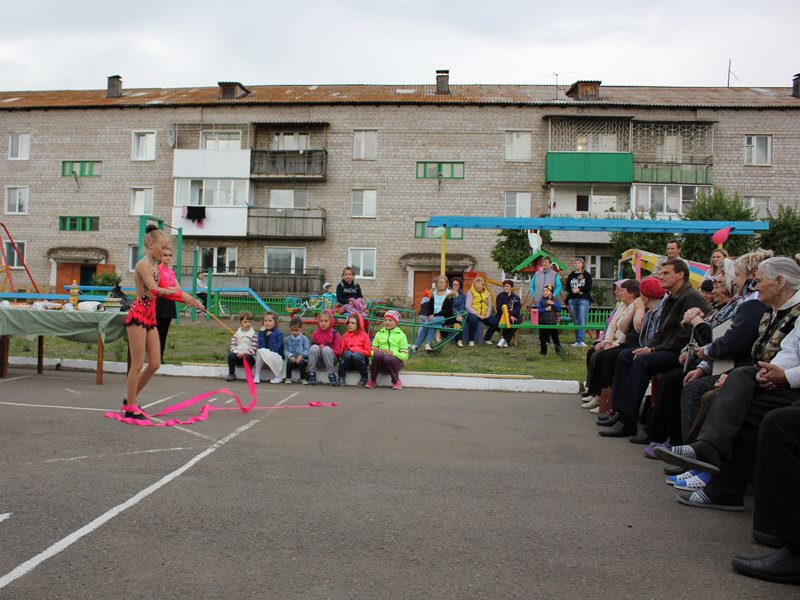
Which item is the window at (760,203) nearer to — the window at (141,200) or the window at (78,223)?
the window at (141,200)

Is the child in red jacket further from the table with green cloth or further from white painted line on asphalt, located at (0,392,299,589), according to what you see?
white painted line on asphalt, located at (0,392,299,589)

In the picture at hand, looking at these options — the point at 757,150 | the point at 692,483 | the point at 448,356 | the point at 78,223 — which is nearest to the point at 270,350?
the point at 448,356

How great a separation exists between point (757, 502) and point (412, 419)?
4535mm

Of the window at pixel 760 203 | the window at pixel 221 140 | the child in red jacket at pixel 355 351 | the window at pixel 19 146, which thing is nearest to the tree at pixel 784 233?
the window at pixel 760 203

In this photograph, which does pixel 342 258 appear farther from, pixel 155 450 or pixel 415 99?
pixel 155 450

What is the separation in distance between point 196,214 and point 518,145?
1932 centimetres

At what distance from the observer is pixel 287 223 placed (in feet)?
126

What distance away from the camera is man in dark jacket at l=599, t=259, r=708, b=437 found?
681cm

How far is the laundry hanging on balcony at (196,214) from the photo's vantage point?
3831 centimetres

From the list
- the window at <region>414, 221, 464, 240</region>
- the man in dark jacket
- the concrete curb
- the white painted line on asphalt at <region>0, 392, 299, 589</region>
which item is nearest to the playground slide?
the concrete curb

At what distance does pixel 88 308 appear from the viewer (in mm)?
11242

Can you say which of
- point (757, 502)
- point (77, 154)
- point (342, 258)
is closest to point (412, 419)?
point (757, 502)

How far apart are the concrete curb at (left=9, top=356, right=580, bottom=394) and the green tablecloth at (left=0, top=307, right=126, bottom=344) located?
183 centimetres

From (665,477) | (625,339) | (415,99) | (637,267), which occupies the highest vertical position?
(415,99)
